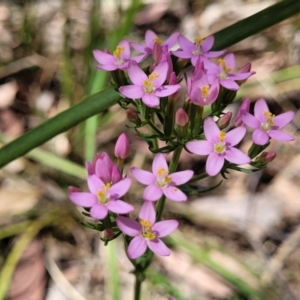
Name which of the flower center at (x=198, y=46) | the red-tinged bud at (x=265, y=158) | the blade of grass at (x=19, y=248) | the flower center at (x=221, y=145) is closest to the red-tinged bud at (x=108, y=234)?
the flower center at (x=221, y=145)

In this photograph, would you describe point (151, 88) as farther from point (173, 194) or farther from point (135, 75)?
point (173, 194)

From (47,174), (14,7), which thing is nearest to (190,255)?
(47,174)

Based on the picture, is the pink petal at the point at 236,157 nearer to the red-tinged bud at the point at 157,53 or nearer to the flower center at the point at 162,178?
Answer: the flower center at the point at 162,178

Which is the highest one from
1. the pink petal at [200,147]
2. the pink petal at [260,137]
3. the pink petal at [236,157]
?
the pink petal at [200,147]

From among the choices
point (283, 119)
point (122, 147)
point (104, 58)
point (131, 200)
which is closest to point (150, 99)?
point (122, 147)

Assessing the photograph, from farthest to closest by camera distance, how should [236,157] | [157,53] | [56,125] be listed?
[56,125]
[157,53]
[236,157]

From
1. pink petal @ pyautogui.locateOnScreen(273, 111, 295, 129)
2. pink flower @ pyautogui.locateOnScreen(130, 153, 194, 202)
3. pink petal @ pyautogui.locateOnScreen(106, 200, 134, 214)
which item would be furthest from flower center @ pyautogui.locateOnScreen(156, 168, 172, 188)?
pink petal @ pyautogui.locateOnScreen(273, 111, 295, 129)
